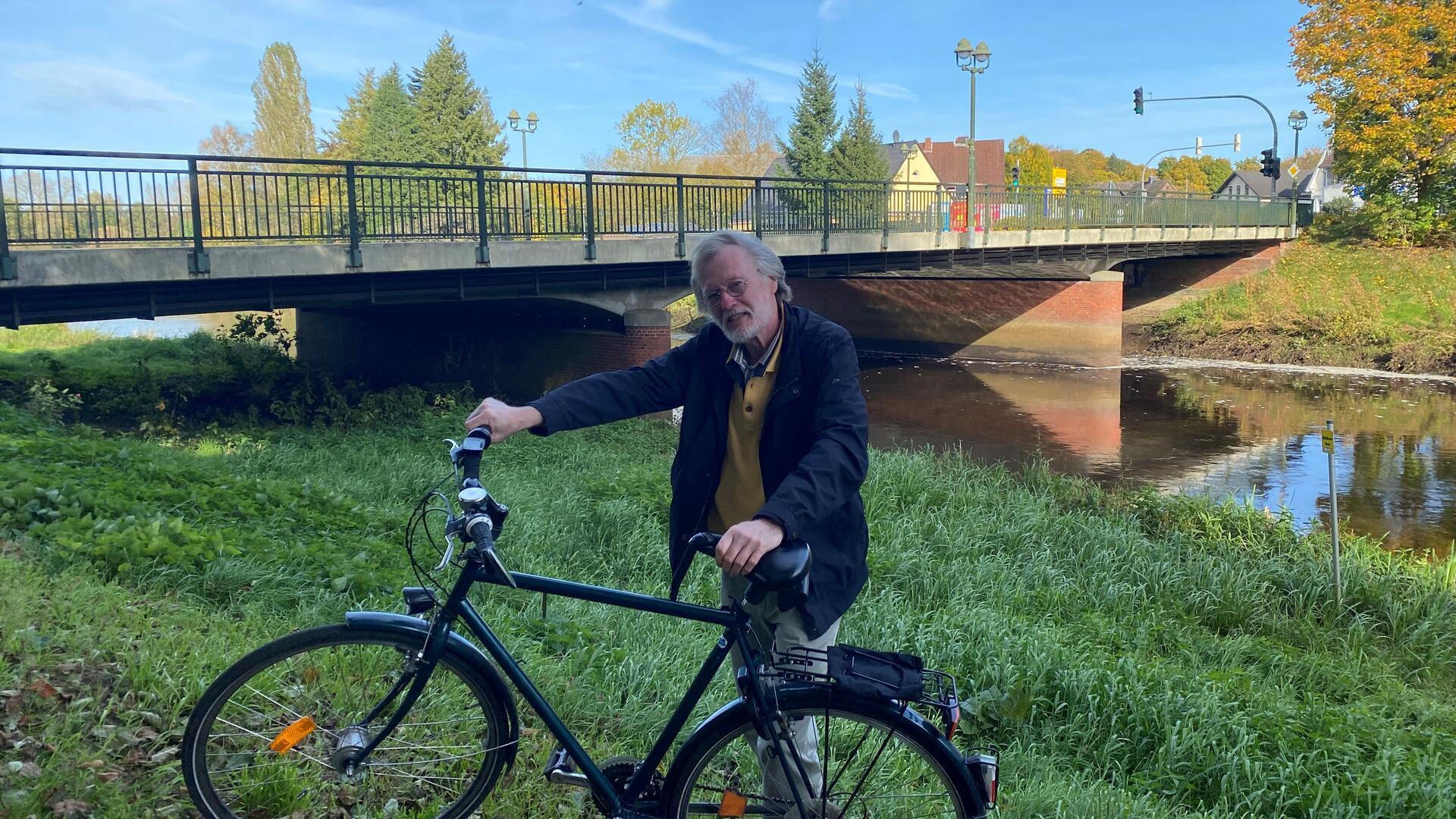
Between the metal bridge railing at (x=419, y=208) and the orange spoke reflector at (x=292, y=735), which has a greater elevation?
the metal bridge railing at (x=419, y=208)

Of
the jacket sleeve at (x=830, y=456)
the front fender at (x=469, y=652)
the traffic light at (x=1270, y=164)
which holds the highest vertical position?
the traffic light at (x=1270, y=164)

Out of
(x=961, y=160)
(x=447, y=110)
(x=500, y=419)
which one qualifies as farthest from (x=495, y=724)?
(x=961, y=160)

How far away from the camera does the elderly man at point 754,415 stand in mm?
2830

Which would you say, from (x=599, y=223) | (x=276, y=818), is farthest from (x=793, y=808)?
(x=599, y=223)

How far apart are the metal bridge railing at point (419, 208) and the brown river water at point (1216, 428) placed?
4201 mm

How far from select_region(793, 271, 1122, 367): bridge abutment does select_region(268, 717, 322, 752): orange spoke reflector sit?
2833 cm

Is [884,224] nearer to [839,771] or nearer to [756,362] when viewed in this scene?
[756,362]

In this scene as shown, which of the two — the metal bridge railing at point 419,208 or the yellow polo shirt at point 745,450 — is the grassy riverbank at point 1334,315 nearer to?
the metal bridge railing at point 419,208

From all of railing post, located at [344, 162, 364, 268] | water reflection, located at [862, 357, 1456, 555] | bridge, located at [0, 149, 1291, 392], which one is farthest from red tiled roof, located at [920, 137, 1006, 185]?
railing post, located at [344, 162, 364, 268]

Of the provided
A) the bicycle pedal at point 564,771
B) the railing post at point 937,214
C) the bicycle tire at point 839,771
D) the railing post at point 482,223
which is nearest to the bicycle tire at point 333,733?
the bicycle pedal at point 564,771

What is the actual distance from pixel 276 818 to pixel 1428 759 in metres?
4.71

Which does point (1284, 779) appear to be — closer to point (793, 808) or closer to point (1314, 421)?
point (793, 808)

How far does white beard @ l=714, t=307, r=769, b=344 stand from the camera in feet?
9.52

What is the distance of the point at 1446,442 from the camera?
58.3 ft
